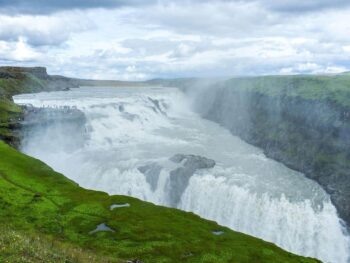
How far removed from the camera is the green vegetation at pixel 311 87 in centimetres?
9225

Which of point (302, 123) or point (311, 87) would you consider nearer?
point (302, 123)

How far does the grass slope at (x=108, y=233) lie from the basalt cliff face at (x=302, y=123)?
32.0m

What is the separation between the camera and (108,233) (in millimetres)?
36906

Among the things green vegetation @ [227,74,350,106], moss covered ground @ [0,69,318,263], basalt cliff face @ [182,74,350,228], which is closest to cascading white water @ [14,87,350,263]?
basalt cliff face @ [182,74,350,228]

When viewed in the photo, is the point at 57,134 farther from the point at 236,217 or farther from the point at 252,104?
the point at 252,104

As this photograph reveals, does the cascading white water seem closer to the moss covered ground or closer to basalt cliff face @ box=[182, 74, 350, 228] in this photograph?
basalt cliff face @ box=[182, 74, 350, 228]

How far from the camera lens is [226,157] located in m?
82.8

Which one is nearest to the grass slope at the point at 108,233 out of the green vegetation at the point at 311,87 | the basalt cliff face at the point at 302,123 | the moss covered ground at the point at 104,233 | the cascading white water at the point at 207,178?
the moss covered ground at the point at 104,233

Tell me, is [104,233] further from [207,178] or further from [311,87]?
[311,87]

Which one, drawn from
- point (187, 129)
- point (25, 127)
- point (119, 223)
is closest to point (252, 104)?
point (187, 129)

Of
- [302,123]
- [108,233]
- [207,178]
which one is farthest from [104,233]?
[302,123]

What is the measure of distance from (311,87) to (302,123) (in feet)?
48.2

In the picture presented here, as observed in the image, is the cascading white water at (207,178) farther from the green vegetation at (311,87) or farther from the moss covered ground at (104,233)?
the moss covered ground at (104,233)

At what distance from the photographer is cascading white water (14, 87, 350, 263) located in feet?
195
